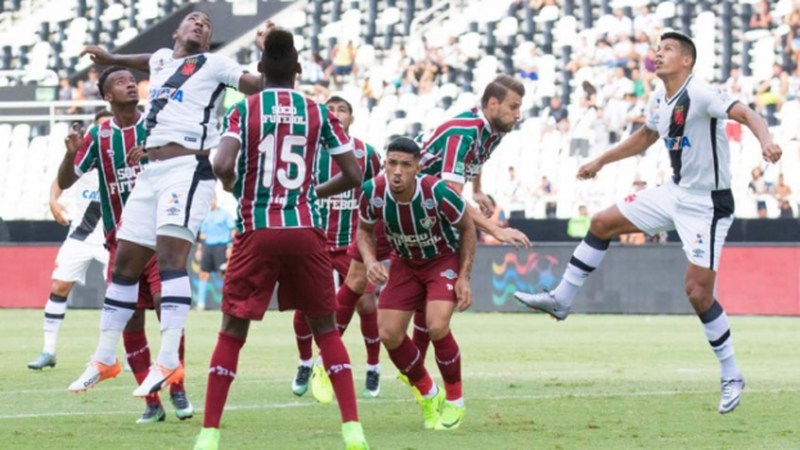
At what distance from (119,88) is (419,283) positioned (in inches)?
98.8

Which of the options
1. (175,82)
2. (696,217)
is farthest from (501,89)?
(175,82)

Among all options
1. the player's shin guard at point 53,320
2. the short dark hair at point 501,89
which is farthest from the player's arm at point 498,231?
the player's shin guard at point 53,320

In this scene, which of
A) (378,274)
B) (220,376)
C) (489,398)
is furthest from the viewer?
(489,398)

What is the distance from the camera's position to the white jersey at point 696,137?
37.9 ft

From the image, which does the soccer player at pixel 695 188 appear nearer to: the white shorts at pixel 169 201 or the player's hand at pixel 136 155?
the white shorts at pixel 169 201

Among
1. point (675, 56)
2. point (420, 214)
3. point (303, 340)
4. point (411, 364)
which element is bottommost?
point (303, 340)

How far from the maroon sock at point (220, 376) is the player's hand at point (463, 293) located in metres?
2.16

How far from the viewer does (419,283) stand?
11016 millimetres

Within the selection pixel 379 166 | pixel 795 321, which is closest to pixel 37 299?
pixel 795 321

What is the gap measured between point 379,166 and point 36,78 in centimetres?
2520

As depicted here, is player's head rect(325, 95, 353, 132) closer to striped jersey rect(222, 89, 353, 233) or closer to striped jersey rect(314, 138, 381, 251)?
striped jersey rect(314, 138, 381, 251)

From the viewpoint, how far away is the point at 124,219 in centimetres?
1095

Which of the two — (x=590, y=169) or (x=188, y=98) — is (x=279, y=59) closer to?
(x=188, y=98)

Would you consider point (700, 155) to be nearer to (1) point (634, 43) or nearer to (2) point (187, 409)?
(2) point (187, 409)
